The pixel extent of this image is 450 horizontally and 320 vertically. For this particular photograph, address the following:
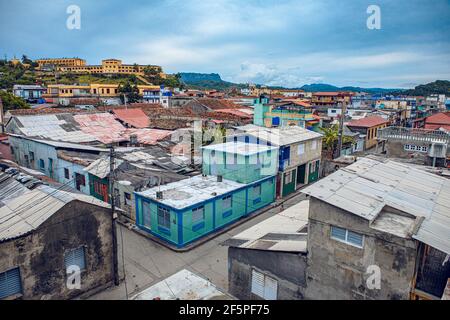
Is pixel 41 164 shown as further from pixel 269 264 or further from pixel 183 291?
pixel 269 264

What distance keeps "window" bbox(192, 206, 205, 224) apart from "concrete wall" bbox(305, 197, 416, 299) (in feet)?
26.9

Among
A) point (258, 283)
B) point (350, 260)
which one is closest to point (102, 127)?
point (258, 283)

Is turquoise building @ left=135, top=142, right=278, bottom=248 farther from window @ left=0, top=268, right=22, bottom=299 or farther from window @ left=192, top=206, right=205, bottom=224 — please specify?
window @ left=0, top=268, right=22, bottom=299

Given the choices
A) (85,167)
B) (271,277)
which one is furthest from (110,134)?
(271,277)

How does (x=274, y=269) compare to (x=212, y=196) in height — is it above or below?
below

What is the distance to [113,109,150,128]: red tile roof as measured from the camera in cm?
3859

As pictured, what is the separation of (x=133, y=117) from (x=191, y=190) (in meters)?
24.4

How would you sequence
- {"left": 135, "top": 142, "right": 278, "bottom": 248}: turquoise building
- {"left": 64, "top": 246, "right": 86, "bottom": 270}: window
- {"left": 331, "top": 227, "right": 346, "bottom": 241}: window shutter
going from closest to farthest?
{"left": 331, "top": 227, "right": 346, "bottom": 241}: window shutter
{"left": 64, "top": 246, "right": 86, "bottom": 270}: window
{"left": 135, "top": 142, "right": 278, "bottom": 248}: turquoise building

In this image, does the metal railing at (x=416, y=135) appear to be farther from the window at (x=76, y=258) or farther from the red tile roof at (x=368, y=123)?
the window at (x=76, y=258)

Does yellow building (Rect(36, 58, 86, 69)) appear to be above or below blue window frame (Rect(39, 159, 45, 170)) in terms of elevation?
above

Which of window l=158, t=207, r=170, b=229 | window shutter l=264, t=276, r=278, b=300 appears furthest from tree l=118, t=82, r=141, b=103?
window shutter l=264, t=276, r=278, b=300

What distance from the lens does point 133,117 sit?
40.6 meters
